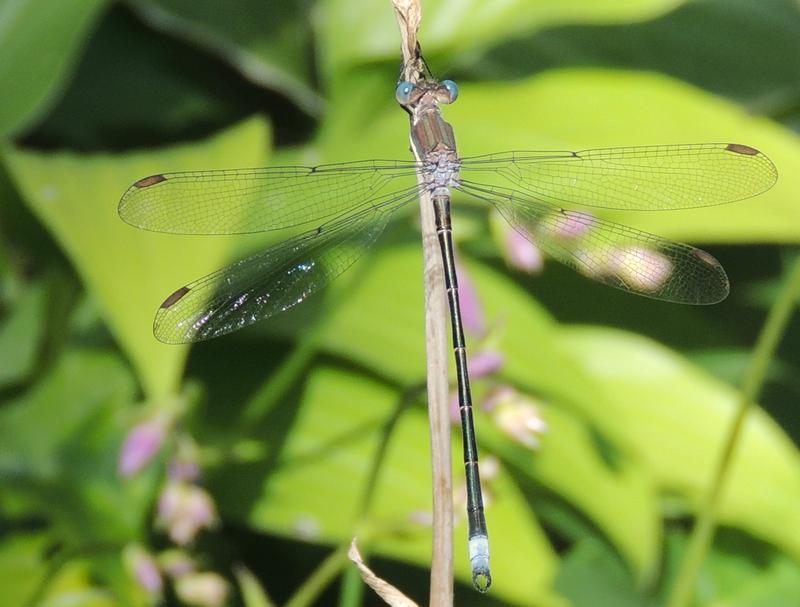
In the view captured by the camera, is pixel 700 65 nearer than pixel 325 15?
No

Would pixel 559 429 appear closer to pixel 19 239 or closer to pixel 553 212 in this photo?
pixel 553 212

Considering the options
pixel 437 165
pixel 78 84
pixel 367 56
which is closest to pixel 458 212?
pixel 367 56

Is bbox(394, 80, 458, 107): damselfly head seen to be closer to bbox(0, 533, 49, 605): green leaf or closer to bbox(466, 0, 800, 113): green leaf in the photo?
bbox(0, 533, 49, 605): green leaf

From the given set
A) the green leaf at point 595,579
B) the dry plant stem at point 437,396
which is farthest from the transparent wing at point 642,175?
the green leaf at point 595,579

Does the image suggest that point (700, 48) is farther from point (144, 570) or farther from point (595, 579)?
point (144, 570)

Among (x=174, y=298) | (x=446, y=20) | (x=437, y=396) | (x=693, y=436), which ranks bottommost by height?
(x=437, y=396)

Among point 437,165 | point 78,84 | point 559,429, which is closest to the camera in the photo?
point 437,165

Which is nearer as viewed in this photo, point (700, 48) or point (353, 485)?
point (353, 485)

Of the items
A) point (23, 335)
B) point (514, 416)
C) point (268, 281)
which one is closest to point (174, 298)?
point (268, 281)
